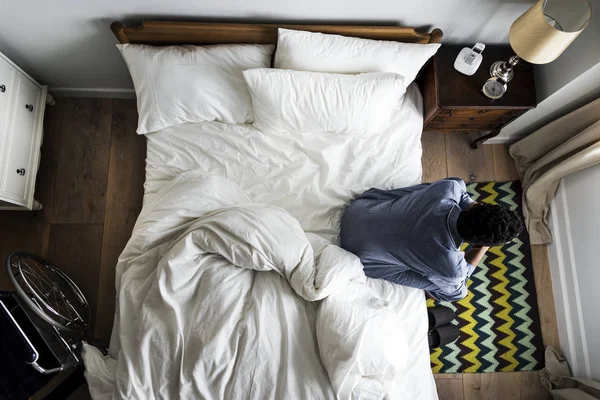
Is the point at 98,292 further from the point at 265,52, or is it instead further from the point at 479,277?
the point at 479,277

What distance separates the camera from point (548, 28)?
1.41 meters

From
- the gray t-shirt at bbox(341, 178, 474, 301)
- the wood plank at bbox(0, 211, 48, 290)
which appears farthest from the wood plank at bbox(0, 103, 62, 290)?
the gray t-shirt at bbox(341, 178, 474, 301)

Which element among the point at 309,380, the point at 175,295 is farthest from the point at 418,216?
the point at 175,295

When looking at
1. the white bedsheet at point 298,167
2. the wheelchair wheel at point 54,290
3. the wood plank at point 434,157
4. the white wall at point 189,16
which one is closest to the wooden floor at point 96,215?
the wheelchair wheel at point 54,290

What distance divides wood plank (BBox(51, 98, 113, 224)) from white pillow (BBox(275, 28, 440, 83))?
43.9 inches

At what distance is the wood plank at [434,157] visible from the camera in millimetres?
2283

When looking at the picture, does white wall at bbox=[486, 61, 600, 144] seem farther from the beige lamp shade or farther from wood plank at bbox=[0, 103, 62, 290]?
wood plank at bbox=[0, 103, 62, 290]

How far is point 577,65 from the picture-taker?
1.71 meters

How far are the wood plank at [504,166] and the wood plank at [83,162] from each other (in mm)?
2250

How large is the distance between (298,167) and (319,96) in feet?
1.08

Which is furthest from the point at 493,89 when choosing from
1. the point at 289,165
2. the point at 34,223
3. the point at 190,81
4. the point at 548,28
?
the point at 34,223

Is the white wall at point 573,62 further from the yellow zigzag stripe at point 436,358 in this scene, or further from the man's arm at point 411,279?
the yellow zigzag stripe at point 436,358

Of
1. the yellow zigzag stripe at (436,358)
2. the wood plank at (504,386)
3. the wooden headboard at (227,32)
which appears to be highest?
the wooden headboard at (227,32)

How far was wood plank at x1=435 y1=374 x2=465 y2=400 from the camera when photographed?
208 cm
